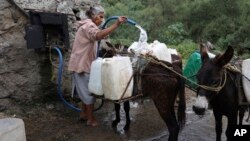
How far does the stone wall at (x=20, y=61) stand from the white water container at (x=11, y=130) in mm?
2403

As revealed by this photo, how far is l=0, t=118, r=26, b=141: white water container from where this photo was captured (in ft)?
12.3

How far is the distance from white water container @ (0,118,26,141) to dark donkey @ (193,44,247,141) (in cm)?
197

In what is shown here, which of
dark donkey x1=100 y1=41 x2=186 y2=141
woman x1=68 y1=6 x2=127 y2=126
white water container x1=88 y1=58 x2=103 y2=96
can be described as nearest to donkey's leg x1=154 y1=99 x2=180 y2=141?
dark donkey x1=100 y1=41 x2=186 y2=141

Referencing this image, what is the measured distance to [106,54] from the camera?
576cm

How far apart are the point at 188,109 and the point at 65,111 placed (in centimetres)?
235

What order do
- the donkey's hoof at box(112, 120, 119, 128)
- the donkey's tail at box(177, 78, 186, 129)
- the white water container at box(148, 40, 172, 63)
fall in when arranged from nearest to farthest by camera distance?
the white water container at box(148, 40, 172, 63) → the donkey's tail at box(177, 78, 186, 129) → the donkey's hoof at box(112, 120, 119, 128)

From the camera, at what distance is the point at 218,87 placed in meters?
4.05

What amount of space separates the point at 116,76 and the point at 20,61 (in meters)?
2.42

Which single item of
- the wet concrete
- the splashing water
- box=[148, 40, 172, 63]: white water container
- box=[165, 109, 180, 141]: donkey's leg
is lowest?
the wet concrete

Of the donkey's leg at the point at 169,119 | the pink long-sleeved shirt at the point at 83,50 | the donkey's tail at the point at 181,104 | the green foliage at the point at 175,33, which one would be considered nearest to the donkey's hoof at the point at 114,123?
the pink long-sleeved shirt at the point at 83,50

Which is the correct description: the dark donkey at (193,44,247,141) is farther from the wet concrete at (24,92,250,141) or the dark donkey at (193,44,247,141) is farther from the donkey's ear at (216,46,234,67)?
the wet concrete at (24,92,250,141)

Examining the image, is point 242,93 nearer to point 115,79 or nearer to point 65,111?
point 115,79

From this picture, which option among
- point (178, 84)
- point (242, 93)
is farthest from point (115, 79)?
point (242, 93)

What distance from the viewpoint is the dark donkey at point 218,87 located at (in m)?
3.99
